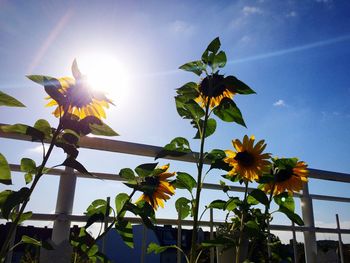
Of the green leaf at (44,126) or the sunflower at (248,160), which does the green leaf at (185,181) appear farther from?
the green leaf at (44,126)

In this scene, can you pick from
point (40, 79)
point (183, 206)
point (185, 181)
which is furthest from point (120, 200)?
point (40, 79)

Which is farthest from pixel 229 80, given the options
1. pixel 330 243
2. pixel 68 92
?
pixel 330 243

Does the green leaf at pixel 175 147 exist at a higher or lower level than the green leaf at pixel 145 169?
higher

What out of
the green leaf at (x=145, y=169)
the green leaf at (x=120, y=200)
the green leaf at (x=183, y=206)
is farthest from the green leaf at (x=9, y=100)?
the green leaf at (x=183, y=206)

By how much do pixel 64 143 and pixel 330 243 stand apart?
2.25 m

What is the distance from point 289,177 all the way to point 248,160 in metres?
0.20

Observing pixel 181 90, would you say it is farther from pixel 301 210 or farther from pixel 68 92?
pixel 301 210

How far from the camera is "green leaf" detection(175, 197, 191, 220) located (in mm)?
1422

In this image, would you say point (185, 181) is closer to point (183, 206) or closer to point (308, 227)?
point (183, 206)

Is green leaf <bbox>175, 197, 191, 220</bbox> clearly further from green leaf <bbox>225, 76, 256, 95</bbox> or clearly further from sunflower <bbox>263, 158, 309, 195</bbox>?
green leaf <bbox>225, 76, 256, 95</bbox>

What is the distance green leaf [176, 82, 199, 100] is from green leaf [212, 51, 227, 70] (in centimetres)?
12

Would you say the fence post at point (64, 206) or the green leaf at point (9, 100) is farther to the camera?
the fence post at point (64, 206)

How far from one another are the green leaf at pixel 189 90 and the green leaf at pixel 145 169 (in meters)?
0.37

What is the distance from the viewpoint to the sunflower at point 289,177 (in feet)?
4.63
